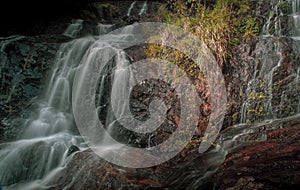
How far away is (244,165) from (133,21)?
7040 mm

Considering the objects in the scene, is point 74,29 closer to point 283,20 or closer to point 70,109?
point 70,109

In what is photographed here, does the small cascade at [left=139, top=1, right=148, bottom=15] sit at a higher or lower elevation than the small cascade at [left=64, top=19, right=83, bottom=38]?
higher

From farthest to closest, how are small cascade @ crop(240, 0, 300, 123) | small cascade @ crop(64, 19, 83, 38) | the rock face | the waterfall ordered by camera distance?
small cascade @ crop(64, 19, 83, 38) → the waterfall → small cascade @ crop(240, 0, 300, 123) → the rock face

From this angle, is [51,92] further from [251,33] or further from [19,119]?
[251,33]

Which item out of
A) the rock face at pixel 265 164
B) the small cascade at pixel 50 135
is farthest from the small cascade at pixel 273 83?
the small cascade at pixel 50 135

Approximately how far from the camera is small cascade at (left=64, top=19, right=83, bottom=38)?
947 centimetres

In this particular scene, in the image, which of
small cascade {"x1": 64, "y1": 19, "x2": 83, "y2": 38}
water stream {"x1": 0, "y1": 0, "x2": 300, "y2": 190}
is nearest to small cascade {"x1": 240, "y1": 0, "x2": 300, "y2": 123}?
water stream {"x1": 0, "y1": 0, "x2": 300, "y2": 190}

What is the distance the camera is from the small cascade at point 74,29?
31.1 feet

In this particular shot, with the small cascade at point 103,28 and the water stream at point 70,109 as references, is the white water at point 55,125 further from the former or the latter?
the small cascade at point 103,28

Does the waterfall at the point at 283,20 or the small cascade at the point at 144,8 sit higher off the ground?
the small cascade at the point at 144,8

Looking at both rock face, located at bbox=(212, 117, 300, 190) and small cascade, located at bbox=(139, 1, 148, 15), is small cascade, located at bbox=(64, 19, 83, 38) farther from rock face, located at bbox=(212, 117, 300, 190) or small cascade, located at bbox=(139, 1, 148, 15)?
rock face, located at bbox=(212, 117, 300, 190)

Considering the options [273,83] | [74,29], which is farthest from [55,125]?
[273,83]

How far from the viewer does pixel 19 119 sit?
23.2 feet

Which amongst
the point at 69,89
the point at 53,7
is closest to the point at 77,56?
the point at 69,89
